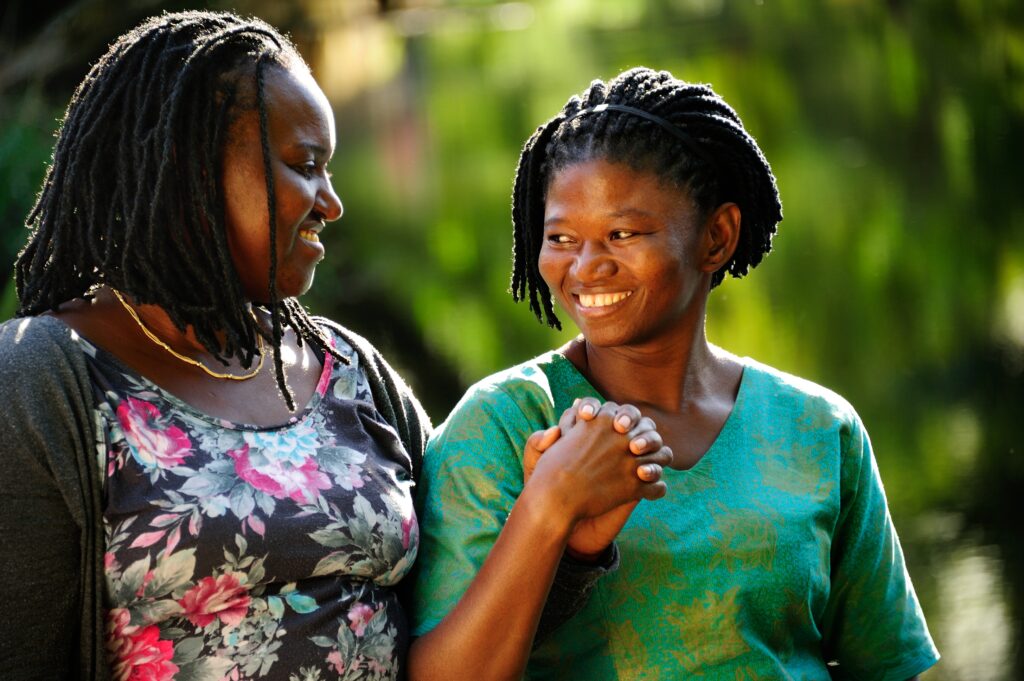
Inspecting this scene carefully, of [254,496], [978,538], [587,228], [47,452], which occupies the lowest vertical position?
[978,538]

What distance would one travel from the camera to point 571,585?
1700 millimetres

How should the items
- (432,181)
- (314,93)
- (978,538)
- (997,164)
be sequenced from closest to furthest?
1. (314,93)
2. (978,538)
3. (997,164)
4. (432,181)

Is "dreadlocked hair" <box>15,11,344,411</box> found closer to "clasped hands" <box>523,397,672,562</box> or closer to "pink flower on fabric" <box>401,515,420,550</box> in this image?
"pink flower on fabric" <box>401,515,420,550</box>

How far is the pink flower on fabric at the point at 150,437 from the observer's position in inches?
62.6

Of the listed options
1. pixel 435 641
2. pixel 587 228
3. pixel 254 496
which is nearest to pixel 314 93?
pixel 587 228

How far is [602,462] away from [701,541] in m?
0.27

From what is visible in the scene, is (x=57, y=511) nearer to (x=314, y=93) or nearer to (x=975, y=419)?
(x=314, y=93)

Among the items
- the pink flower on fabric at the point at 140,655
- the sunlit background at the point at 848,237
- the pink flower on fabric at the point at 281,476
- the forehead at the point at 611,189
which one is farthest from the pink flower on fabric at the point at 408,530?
the sunlit background at the point at 848,237

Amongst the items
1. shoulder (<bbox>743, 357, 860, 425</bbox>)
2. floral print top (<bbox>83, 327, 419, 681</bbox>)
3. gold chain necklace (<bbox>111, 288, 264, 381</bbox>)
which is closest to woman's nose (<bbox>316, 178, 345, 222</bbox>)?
gold chain necklace (<bbox>111, 288, 264, 381</bbox>)

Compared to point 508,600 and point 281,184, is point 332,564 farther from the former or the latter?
point 281,184

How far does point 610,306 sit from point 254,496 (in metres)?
0.54

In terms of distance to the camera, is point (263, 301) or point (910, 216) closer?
point (263, 301)

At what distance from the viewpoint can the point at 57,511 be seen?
1.51 m

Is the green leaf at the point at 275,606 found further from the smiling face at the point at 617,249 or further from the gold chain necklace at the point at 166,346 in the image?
the smiling face at the point at 617,249
